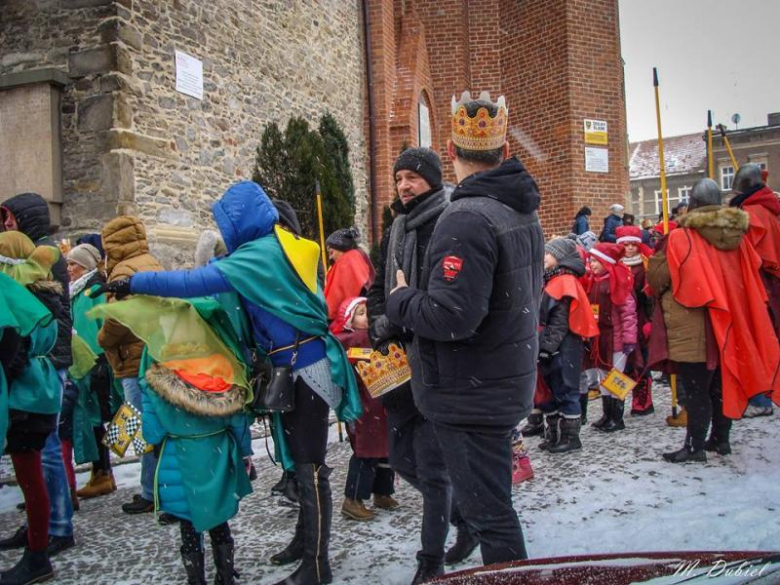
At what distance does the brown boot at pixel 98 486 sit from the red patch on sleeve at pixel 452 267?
3.86 metres

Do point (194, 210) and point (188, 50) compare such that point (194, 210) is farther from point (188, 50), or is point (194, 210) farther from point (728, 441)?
point (728, 441)

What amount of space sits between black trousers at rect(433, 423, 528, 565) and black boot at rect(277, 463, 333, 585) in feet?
2.96

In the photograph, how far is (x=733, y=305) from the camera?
16.0 ft

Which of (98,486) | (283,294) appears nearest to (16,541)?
(98,486)

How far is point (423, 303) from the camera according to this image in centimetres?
255

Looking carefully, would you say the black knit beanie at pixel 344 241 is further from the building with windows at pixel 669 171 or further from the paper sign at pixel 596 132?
the building with windows at pixel 669 171

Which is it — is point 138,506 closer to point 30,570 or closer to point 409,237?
point 30,570

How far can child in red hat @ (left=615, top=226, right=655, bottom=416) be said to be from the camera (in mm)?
6480

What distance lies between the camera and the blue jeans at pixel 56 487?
3896mm

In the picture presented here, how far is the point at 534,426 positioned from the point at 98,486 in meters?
3.64

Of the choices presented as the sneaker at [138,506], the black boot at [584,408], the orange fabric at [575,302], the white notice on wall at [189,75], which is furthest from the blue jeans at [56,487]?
the white notice on wall at [189,75]

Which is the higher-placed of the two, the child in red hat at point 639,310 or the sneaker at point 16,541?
the child in red hat at point 639,310

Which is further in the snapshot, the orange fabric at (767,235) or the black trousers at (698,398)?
the orange fabric at (767,235)

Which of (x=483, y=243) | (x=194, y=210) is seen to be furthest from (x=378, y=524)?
(x=194, y=210)
